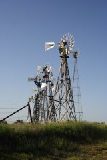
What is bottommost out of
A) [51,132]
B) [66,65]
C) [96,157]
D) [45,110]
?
[96,157]

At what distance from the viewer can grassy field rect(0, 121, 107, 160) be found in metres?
15.2

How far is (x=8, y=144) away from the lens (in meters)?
15.9


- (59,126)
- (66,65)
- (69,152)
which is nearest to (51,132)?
(59,126)

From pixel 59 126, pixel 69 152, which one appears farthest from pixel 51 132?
pixel 69 152

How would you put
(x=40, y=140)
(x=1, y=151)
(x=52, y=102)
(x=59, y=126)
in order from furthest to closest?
(x=52, y=102)
(x=59, y=126)
(x=40, y=140)
(x=1, y=151)

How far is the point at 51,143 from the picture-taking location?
17.4 metres

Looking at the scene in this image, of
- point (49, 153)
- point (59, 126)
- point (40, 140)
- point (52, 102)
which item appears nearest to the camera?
point (49, 153)

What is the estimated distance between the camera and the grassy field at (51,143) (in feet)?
49.8

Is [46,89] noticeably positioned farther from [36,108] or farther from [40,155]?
[40,155]

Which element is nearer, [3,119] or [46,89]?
[3,119]

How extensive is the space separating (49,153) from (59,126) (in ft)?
14.5

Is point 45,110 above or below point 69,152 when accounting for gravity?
above

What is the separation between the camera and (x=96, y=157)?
51.6ft

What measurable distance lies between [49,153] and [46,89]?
39.6 m
